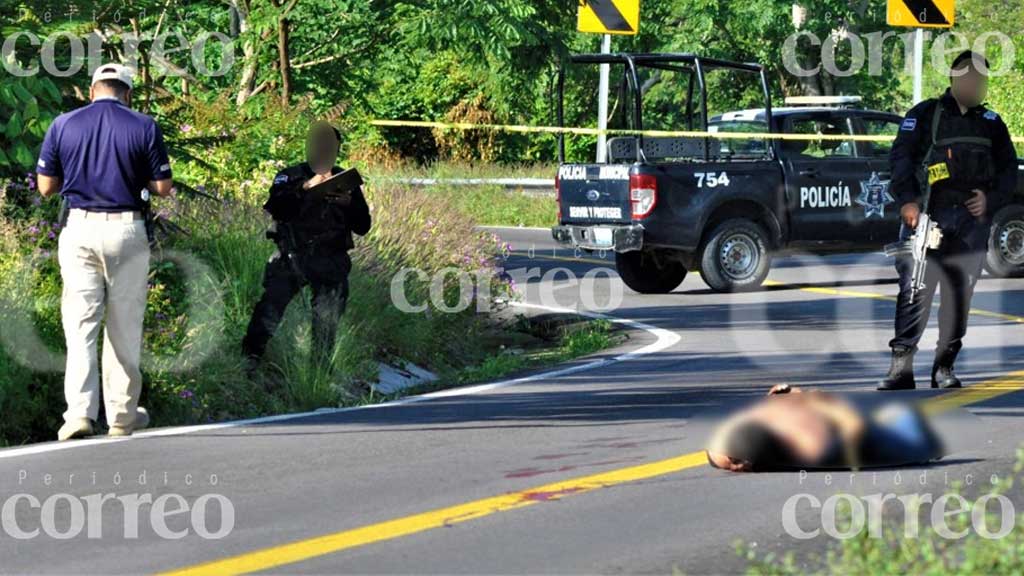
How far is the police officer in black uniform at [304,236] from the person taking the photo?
38.0ft

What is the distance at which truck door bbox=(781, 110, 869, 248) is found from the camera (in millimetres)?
19328

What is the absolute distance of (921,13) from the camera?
22.6 m

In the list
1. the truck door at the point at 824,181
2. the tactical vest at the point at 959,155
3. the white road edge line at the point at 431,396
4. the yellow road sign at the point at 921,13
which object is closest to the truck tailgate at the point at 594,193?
the truck door at the point at 824,181

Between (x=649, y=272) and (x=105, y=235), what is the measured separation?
10.5 meters

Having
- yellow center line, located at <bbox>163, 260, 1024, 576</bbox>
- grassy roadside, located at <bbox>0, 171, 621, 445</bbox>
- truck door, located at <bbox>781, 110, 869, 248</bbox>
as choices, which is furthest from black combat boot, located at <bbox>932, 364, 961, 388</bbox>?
truck door, located at <bbox>781, 110, 869, 248</bbox>

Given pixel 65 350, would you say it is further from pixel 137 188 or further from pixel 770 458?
pixel 770 458

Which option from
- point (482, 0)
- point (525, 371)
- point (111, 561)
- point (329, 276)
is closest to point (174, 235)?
point (329, 276)

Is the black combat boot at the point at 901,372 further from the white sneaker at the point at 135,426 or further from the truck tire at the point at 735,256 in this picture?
the truck tire at the point at 735,256

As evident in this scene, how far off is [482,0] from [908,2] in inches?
306

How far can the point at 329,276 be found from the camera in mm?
11672

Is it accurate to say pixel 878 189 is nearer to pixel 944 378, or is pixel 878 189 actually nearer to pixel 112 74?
pixel 944 378

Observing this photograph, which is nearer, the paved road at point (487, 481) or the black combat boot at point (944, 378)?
the paved road at point (487, 481)

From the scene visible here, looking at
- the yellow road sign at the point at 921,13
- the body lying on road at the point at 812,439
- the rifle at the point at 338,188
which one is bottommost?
the body lying on road at the point at 812,439

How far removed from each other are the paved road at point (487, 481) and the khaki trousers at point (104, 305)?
11.3 inches
